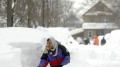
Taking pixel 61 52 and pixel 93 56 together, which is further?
pixel 93 56

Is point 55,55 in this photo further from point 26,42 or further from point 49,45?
point 26,42


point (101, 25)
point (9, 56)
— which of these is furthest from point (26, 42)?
point (101, 25)

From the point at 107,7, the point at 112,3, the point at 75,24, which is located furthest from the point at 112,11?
the point at 75,24

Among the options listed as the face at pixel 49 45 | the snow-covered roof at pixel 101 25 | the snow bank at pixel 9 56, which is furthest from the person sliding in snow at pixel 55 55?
the snow-covered roof at pixel 101 25

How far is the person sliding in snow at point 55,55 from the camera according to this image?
26.3 ft

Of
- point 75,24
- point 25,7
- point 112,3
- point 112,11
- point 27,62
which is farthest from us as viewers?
point 75,24

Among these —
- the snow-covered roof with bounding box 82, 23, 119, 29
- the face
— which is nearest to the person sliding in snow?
the face

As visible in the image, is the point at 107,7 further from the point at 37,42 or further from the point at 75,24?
the point at 37,42

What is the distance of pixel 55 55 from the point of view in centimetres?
805

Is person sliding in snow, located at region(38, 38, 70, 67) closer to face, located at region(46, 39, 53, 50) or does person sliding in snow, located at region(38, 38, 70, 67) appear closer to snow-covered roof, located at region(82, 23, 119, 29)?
face, located at region(46, 39, 53, 50)

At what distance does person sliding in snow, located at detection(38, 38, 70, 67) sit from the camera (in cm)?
801

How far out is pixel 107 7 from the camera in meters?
95.8

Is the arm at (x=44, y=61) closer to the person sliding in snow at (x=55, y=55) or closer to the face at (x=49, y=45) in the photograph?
the person sliding in snow at (x=55, y=55)

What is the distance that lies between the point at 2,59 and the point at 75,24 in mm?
139843
